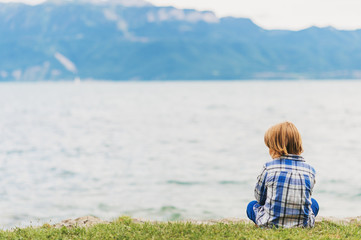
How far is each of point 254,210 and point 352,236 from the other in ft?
4.64

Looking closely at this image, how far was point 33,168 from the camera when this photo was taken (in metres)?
25.2

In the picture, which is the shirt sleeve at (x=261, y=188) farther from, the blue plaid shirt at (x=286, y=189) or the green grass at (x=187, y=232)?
the green grass at (x=187, y=232)

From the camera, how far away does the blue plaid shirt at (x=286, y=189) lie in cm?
592

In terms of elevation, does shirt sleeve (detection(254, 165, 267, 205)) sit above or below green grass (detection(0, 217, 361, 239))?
above

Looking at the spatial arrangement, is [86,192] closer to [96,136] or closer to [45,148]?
[45,148]

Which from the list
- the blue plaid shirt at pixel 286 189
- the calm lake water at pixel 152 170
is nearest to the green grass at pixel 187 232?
the blue plaid shirt at pixel 286 189

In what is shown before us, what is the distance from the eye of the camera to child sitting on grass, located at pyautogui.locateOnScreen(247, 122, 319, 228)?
5801 mm

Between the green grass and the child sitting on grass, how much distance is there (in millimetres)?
241

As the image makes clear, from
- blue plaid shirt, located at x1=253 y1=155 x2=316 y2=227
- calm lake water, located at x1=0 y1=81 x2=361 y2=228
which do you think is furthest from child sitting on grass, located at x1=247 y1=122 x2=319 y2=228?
calm lake water, located at x1=0 y1=81 x2=361 y2=228

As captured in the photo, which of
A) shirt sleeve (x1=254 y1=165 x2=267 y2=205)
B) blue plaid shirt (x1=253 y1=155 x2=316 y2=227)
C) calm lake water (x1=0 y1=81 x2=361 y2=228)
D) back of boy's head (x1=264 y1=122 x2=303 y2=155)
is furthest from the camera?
calm lake water (x1=0 y1=81 x2=361 y2=228)

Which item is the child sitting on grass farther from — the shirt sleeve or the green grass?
the green grass

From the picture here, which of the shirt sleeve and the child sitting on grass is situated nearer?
the child sitting on grass

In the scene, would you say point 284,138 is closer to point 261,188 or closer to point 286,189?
point 286,189

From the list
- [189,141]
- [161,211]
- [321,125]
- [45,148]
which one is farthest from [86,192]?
[321,125]
